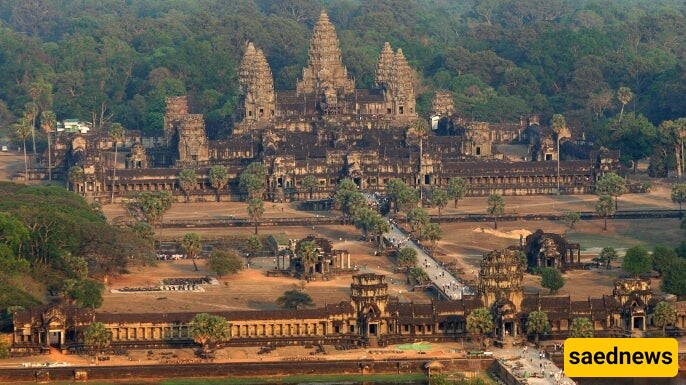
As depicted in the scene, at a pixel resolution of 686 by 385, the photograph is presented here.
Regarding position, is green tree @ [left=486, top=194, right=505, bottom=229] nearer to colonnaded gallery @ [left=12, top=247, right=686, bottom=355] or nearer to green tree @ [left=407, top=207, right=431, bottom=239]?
green tree @ [left=407, top=207, right=431, bottom=239]

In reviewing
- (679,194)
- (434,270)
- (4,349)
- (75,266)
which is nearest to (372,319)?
(434,270)

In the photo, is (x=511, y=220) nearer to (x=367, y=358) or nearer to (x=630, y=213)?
(x=630, y=213)

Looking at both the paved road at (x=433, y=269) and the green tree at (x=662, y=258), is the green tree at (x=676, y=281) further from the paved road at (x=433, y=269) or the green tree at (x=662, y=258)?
the paved road at (x=433, y=269)

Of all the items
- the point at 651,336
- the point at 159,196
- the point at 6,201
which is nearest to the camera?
the point at 651,336

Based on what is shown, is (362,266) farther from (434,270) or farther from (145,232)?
(145,232)

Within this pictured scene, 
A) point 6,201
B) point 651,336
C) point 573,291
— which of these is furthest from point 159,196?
point 651,336

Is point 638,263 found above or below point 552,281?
above

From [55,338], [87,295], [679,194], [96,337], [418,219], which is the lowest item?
[55,338]

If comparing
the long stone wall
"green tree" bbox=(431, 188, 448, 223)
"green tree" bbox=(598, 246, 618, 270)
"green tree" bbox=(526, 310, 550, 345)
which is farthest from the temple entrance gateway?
"green tree" bbox=(431, 188, 448, 223)
